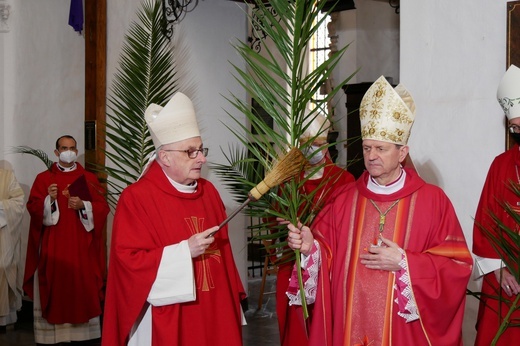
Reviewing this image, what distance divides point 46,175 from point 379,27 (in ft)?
25.4

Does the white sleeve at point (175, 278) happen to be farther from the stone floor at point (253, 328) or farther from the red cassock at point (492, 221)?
the stone floor at point (253, 328)

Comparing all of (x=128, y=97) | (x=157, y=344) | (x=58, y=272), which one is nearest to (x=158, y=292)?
(x=157, y=344)

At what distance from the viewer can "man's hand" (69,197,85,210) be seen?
9.05 meters

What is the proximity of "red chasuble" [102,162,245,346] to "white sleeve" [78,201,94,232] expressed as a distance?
4448 mm

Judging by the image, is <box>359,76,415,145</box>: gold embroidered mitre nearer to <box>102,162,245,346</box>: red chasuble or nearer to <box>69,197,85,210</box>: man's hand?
<box>102,162,245,346</box>: red chasuble

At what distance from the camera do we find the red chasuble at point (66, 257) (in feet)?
29.9

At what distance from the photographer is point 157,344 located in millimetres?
4520

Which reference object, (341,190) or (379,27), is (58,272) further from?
(379,27)

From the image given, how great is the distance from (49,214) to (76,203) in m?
0.39

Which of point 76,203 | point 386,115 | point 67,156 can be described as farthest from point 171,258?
point 67,156

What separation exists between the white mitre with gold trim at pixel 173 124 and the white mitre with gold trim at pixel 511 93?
1.86 meters

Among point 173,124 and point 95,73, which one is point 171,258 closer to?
point 173,124

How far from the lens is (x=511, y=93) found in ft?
17.0

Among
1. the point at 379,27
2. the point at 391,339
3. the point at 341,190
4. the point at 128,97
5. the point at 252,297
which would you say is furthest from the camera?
the point at 379,27
